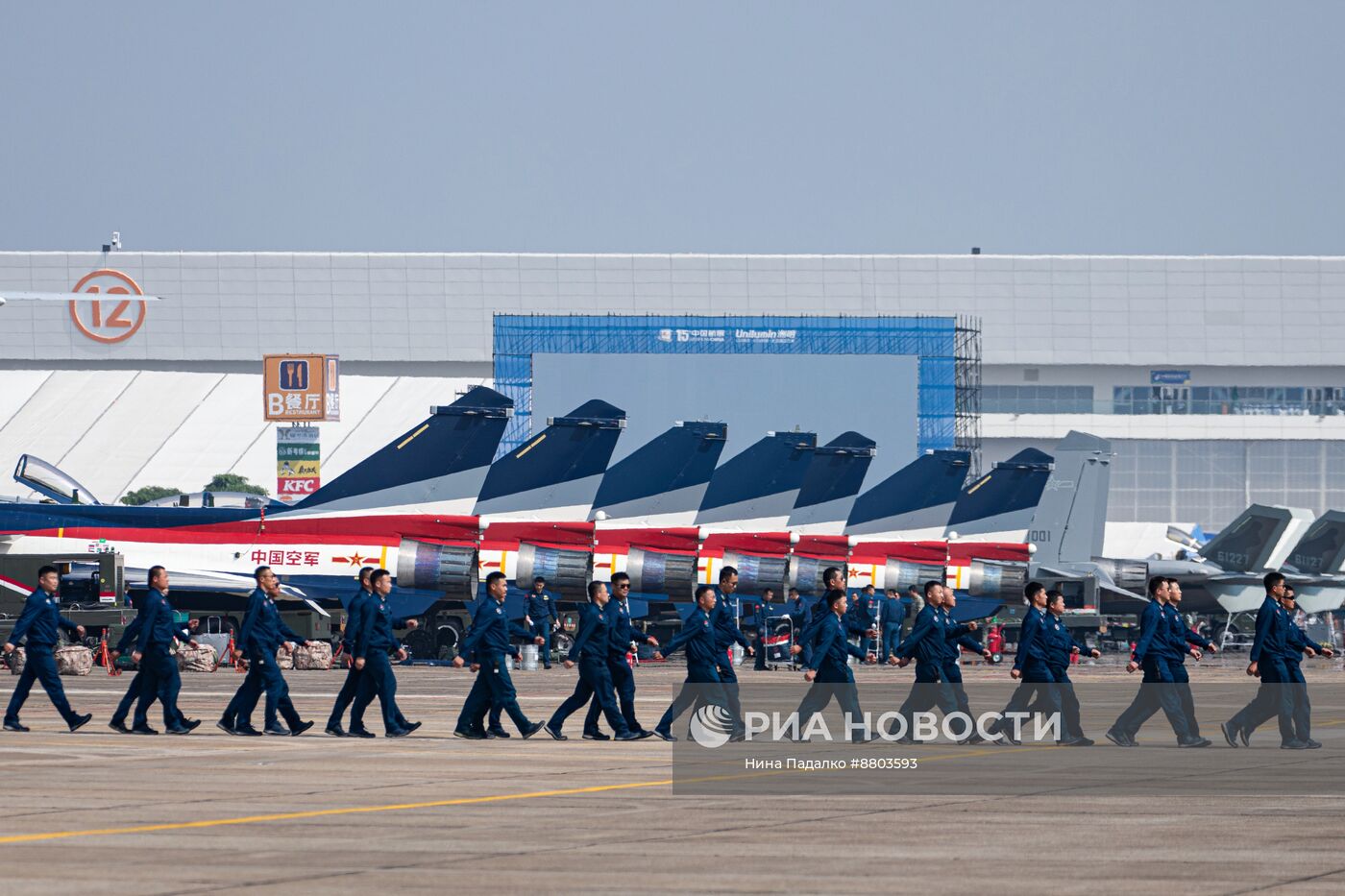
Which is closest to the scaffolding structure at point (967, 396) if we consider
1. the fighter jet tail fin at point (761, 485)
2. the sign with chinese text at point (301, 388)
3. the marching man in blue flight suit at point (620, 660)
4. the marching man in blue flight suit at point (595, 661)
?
the sign with chinese text at point (301, 388)

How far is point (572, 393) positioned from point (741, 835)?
80.2 m

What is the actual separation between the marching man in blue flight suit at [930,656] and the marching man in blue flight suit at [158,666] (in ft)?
25.3

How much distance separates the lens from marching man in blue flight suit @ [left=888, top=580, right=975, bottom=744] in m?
19.4

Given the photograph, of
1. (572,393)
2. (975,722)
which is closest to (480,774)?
(975,722)

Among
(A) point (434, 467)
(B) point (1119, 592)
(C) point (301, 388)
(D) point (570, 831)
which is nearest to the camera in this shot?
(D) point (570, 831)

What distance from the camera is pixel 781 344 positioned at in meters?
94.9

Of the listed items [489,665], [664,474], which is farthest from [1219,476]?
[489,665]

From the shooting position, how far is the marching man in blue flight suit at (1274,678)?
19.1 metres

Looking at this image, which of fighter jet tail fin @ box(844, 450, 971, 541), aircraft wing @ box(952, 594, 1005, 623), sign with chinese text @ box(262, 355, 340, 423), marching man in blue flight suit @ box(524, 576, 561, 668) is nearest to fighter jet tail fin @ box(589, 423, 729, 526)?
fighter jet tail fin @ box(844, 450, 971, 541)

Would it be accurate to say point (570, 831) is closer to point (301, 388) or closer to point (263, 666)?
point (263, 666)

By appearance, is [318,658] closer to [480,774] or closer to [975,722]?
[975,722]

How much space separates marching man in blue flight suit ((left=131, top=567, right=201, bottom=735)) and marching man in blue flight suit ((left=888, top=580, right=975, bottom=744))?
25.3 ft

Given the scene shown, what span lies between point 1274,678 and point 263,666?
34.8 feet

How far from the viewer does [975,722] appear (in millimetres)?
21422
